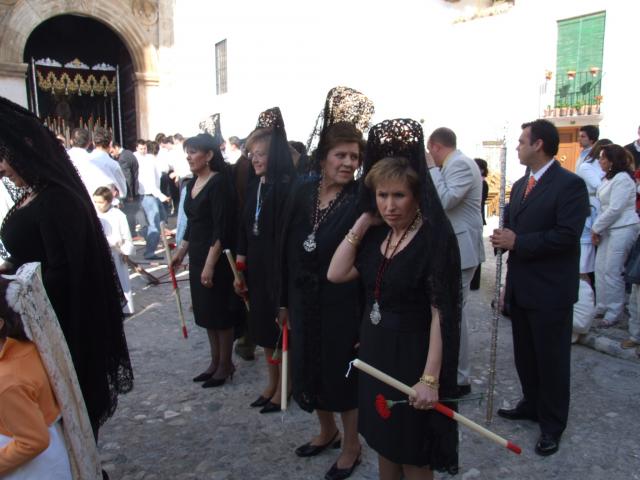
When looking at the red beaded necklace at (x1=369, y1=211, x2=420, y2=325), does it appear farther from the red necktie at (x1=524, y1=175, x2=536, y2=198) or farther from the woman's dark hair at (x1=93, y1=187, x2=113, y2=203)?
the woman's dark hair at (x1=93, y1=187, x2=113, y2=203)

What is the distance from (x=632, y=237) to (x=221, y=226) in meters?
4.05

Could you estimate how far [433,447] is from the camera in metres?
2.20

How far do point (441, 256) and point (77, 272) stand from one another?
1.61m

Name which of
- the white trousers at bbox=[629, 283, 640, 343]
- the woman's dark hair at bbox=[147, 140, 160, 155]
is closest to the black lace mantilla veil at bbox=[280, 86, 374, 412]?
the white trousers at bbox=[629, 283, 640, 343]

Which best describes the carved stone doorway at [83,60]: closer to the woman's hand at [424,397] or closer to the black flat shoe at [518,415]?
the black flat shoe at [518,415]

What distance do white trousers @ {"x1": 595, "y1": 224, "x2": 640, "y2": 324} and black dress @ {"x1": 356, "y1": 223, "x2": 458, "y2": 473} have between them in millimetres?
4059

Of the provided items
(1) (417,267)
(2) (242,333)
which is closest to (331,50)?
(2) (242,333)

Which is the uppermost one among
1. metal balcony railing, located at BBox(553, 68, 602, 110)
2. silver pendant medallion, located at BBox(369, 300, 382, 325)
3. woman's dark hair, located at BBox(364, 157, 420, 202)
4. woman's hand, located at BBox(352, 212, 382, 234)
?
metal balcony railing, located at BBox(553, 68, 602, 110)

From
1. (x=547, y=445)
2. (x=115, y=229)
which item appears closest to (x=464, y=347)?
(x=547, y=445)

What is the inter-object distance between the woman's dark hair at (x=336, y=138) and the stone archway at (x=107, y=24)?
14969 millimetres

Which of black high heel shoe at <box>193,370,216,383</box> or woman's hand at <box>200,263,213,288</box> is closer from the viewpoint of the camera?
woman's hand at <box>200,263,213,288</box>

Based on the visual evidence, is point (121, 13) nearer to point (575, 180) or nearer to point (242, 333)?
point (242, 333)

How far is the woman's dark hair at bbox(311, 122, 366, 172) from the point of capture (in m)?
2.96

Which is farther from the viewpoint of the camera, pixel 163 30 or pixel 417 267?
pixel 163 30
